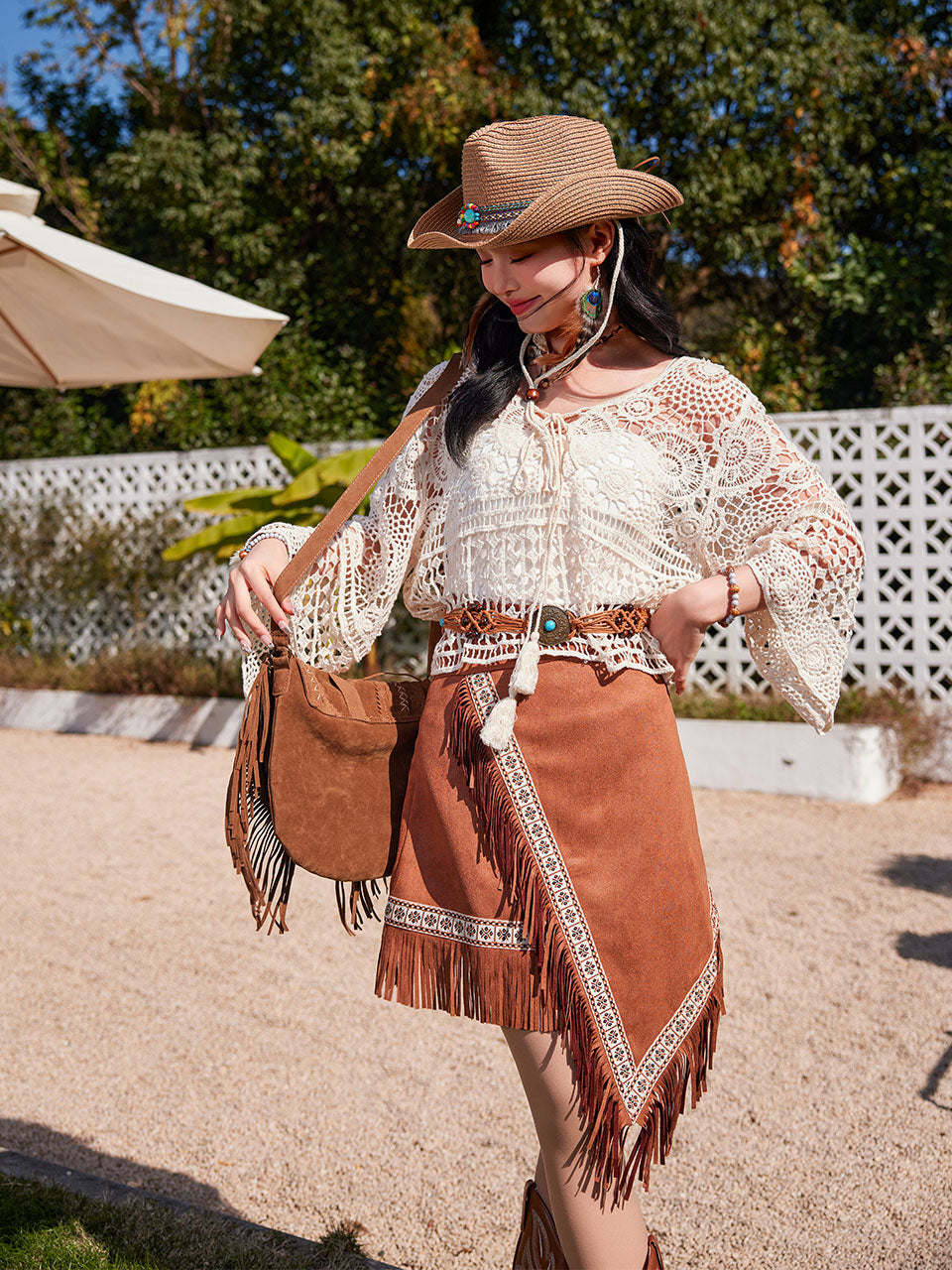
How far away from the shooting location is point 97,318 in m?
4.12

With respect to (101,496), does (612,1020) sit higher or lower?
lower

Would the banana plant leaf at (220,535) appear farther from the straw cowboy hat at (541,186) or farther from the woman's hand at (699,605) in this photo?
the woman's hand at (699,605)

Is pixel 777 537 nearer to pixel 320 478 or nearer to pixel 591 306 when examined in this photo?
pixel 591 306

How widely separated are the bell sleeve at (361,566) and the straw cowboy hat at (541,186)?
0.27m

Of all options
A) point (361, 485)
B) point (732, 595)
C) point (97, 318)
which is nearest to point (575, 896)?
point (732, 595)

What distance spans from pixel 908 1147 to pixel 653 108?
9.46 m

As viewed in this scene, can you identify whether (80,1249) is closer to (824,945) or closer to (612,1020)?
(612,1020)

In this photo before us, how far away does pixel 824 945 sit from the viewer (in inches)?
169

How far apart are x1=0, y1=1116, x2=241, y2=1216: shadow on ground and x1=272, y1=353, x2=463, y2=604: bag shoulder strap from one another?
152 centimetres

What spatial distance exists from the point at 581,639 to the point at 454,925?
436 millimetres

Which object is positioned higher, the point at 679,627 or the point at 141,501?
the point at 141,501

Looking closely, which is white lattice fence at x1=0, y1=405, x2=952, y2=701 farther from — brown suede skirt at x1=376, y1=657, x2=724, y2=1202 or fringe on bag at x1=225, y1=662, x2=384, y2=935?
fringe on bag at x1=225, y1=662, x2=384, y2=935

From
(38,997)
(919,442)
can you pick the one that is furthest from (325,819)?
(919,442)

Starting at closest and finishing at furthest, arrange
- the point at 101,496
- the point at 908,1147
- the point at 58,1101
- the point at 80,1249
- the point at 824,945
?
the point at 80,1249 < the point at 908,1147 < the point at 58,1101 < the point at 824,945 < the point at 101,496
